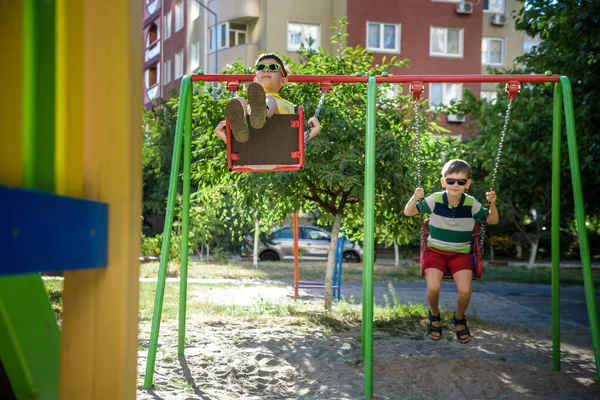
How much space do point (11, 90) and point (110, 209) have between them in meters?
0.26

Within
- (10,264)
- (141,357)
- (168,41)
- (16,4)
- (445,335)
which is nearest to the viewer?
(10,264)

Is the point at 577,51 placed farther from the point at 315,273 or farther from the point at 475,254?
the point at 315,273

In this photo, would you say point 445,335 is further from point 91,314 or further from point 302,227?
point 302,227

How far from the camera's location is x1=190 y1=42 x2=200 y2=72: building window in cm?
2488

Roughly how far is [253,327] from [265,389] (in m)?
2.39

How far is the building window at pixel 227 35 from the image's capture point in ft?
77.5

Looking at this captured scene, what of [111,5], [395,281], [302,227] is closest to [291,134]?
[111,5]

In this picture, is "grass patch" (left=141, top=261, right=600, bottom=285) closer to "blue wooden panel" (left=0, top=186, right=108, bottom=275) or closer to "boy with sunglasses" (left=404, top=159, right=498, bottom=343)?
"boy with sunglasses" (left=404, top=159, right=498, bottom=343)

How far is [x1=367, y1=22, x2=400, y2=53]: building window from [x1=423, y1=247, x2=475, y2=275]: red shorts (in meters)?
19.4

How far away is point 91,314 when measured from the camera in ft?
4.07

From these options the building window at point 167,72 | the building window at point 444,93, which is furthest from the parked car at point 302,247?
the building window at point 167,72

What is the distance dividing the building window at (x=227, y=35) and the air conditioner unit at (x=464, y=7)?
7524 mm

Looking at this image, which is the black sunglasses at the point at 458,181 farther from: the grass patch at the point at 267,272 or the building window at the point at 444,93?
the building window at the point at 444,93

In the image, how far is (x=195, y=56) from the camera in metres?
25.2
